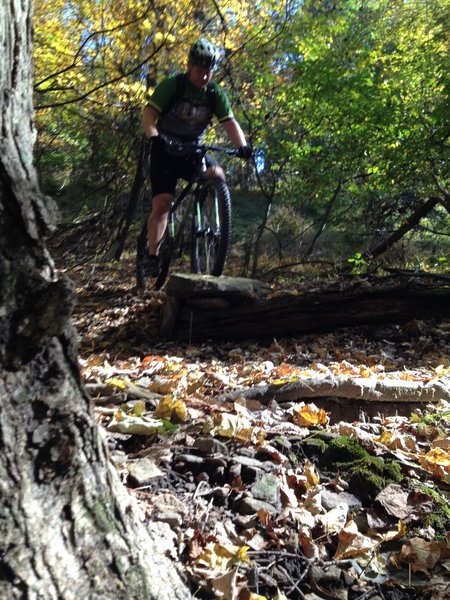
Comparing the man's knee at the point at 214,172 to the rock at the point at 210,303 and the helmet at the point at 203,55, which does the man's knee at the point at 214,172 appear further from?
the rock at the point at 210,303

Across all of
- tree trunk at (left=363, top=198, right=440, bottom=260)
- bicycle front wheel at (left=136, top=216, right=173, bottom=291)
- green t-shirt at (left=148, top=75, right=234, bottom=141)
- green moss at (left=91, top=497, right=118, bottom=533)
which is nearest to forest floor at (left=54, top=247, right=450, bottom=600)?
green moss at (left=91, top=497, right=118, bottom=533)

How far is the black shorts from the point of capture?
5449 mm

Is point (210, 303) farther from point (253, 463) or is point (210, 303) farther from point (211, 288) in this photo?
point (253, 463)

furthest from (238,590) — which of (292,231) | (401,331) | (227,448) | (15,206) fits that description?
(292,231)

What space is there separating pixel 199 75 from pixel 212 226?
158cm

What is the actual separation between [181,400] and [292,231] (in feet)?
35.8

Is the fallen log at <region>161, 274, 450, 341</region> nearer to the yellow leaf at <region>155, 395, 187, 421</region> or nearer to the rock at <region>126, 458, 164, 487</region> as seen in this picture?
the yellow leaf at <region>155, 395, 187, 421</region>

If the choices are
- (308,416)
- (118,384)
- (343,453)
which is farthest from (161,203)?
(343,453)

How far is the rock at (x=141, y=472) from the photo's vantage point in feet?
6.48

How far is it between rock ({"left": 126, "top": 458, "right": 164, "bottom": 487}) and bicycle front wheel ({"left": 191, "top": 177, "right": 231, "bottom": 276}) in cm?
357

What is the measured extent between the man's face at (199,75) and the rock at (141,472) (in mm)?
3828

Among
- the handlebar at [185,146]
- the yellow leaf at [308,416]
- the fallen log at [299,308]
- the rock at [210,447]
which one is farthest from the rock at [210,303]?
the rock at [210,447]

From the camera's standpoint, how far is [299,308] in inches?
217

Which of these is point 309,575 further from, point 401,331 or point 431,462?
point 401,331
